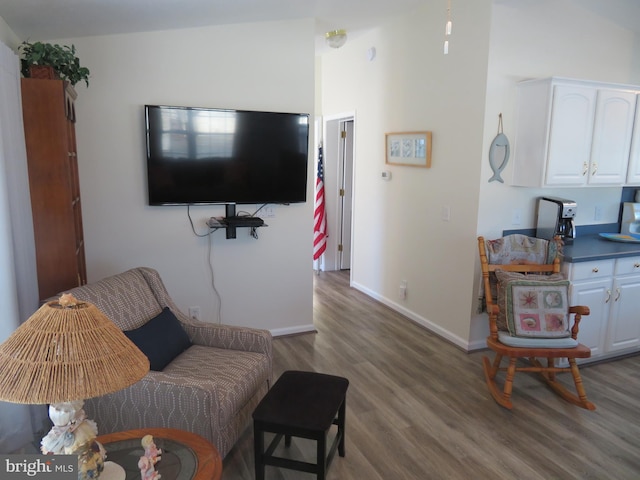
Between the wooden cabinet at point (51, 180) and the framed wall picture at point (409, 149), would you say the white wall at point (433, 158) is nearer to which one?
the framed wall picture at point (409, 149)

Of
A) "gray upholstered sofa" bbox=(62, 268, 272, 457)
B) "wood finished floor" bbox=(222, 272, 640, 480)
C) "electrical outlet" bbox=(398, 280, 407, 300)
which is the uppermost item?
"gray upholstered sofa" bbox=(62, 268, 272, 457)

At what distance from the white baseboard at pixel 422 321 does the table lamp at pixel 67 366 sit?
3098mm

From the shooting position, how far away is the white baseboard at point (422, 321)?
152 inches

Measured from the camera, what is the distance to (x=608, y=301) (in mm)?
3496

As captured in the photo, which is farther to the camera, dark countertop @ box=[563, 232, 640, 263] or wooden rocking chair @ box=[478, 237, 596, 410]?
dark countertop @ box=[563, 232, 640, 263]

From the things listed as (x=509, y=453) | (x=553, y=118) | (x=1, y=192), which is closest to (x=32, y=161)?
(x=1, y=192)

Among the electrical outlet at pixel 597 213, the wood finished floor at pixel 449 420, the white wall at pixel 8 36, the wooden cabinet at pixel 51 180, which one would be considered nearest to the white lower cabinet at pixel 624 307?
the wood finished floor at pixel 449 420

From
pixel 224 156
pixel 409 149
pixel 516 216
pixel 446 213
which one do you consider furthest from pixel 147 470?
pixel 409 149

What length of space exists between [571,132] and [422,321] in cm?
207

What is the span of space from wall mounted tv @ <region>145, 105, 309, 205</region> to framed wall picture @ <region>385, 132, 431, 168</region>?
108 centimetres

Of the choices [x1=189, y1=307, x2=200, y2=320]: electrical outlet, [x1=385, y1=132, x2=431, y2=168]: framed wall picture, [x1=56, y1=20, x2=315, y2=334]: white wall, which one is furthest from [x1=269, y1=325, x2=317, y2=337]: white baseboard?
[x1=385, y1=132, x2=431, y2=168]: framed wall picture

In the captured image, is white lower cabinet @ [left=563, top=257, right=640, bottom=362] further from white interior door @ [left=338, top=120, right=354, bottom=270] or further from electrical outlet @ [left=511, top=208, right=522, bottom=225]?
white interior door @ [left=338, top=120, right=354, bottom=270]

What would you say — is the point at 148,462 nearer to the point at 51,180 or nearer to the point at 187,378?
the point at 187,378

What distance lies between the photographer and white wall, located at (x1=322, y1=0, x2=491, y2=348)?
12.0 feet
